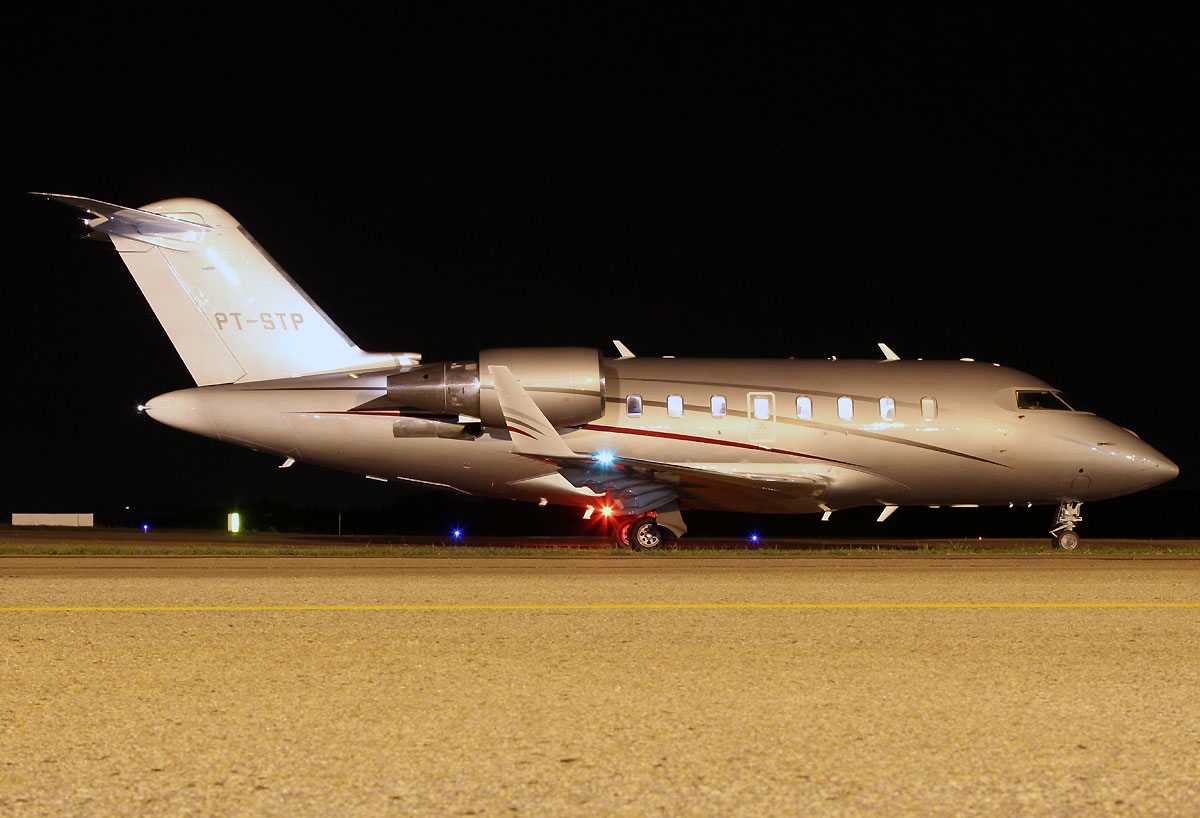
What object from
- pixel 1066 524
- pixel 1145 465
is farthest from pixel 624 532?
pixel 1145 465

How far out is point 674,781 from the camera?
4262 mm

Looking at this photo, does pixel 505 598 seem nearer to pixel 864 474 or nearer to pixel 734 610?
pixel 734 610

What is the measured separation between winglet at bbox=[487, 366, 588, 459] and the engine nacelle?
85 cm

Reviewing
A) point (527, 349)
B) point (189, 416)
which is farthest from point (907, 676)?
point (189, 416)

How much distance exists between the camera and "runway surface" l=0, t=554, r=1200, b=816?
4137 millimetres

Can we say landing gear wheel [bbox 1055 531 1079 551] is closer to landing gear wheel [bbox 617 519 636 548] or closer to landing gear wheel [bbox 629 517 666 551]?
landing gear wheel [bbox 629 517 666 551]

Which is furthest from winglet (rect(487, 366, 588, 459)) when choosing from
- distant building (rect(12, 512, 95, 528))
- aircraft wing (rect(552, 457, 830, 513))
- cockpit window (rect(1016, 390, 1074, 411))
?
distant building (rect(12, 512, 95, 528))

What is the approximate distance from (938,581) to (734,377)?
8879mm

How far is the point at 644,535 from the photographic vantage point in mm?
20234

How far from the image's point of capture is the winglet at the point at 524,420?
18859 millimetres

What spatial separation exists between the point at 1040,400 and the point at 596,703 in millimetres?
18605

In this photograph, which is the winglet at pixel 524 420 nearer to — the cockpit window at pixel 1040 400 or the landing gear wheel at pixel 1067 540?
the cockpit window at pixel 1040 400

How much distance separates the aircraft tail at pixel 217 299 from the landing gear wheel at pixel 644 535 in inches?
249

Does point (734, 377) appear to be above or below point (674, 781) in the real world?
above
